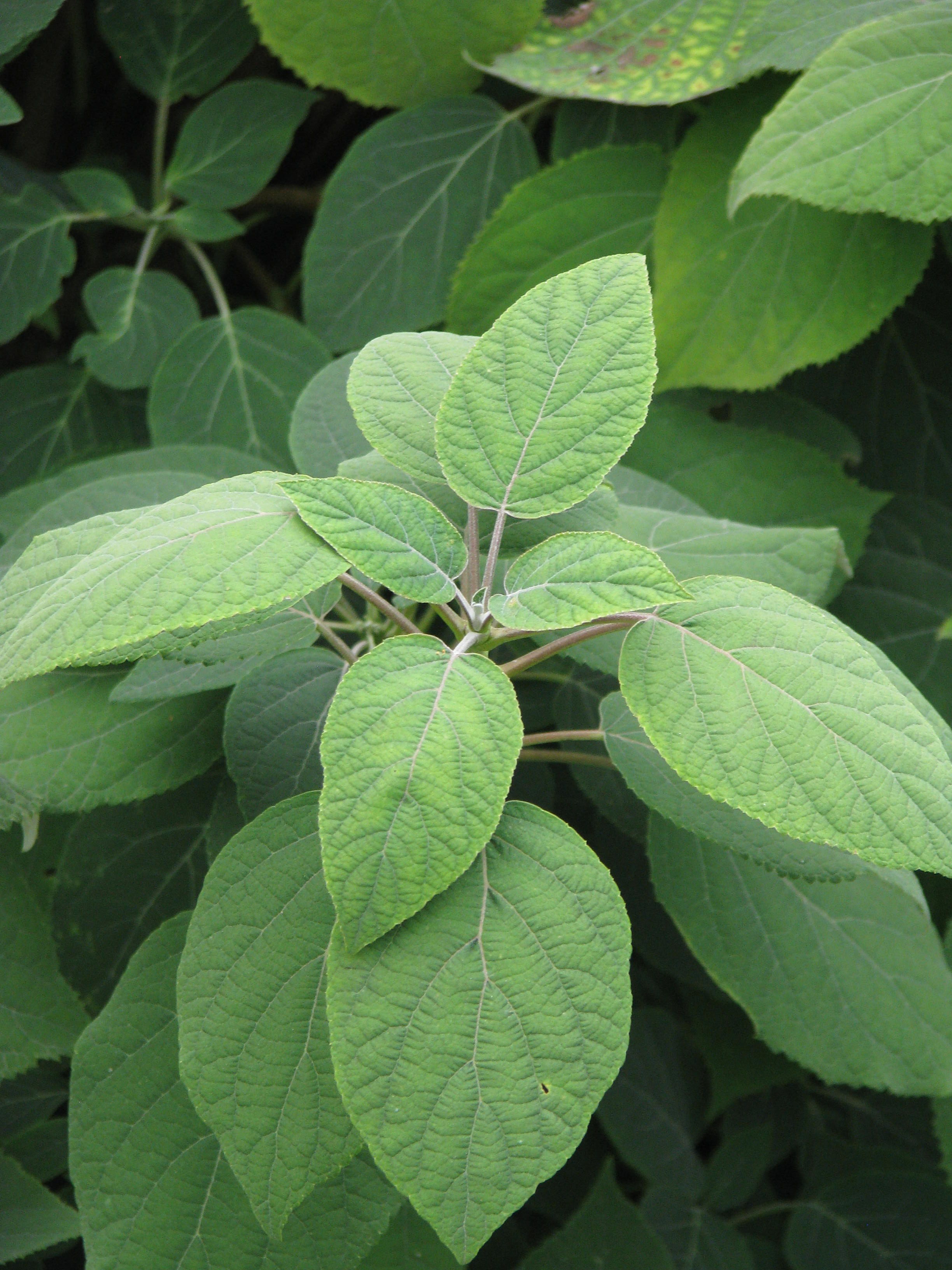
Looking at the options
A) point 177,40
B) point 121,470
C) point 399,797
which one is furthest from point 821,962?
point 177,40

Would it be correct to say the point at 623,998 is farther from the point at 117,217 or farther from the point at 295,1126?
the point at 117,217

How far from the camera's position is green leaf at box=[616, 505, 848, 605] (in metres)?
0.70

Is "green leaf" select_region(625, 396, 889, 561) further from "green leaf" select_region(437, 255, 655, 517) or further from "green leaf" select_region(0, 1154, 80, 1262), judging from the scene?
"green leaf" select_region(0, 1154, 80, 1262)

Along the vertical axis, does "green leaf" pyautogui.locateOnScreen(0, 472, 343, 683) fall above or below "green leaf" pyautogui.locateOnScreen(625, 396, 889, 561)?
above

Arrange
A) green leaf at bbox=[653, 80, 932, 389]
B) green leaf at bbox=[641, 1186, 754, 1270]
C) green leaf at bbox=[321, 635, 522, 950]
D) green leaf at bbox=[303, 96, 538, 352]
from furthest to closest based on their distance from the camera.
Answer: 1. green leaf at bbox=[641, 1186, 754, 1270]
2. green leaf at bbox=[303, 96, 538, 352]
3. green leaf at bbox=[653, 80, 932, 389]
4. green leaf at bbox=[321, 635, 522, 950]

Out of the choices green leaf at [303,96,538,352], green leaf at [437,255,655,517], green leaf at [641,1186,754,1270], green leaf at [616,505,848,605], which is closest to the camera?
green leaf at [437,255,655,517]

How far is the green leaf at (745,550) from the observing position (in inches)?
27.4

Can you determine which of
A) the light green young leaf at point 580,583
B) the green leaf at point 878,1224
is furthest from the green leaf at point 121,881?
the green leaf at point 878,1224

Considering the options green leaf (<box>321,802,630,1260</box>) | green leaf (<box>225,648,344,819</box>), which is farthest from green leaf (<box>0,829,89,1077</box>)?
green leaf (<box>321,802,630,1260</box>)

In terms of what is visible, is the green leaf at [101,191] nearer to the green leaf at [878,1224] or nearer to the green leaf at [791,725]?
the green leaf at [791,725]

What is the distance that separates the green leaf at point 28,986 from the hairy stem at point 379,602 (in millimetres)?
347

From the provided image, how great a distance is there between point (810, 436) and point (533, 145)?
0.43 m

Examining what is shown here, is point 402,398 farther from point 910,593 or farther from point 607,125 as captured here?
point 910,593

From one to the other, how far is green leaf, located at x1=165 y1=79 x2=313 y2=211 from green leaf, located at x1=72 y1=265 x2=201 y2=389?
0.33 ft
